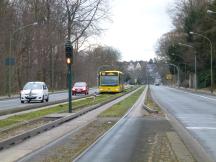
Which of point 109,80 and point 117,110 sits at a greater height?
point 109,80

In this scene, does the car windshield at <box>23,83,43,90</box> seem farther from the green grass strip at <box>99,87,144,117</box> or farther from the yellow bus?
the yellow bus

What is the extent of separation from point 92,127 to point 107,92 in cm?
5439

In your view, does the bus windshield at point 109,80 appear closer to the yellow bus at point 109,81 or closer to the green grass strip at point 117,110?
the yellow bus at point 109,81

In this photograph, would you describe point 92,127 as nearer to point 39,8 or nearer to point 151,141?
point 151,141

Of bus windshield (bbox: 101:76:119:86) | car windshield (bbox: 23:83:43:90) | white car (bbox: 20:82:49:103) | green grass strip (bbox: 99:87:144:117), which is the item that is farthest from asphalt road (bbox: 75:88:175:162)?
bus windshield (bbox: 101:76:119:86)

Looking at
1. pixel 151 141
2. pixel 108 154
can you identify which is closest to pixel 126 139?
pixel 151 141

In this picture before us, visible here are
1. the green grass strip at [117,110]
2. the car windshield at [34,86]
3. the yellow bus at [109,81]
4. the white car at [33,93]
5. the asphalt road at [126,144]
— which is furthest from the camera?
the yellow bus at [109,81]

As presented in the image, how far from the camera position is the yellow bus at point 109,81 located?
73.5m

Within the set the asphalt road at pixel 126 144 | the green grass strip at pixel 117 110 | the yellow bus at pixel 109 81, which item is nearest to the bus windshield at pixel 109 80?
the yellow bus at pixel 109 81

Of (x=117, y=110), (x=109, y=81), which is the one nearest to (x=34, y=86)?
(x=117, y=110)

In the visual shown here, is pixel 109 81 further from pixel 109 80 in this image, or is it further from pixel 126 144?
pixel 126 144

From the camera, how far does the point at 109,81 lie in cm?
7362

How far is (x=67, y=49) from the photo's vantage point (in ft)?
96.7

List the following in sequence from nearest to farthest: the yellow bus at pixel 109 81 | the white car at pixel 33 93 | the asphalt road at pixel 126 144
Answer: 1. the asphalt road at pixel 126 144
2. the white car at pixel 33 93
3. the yellow bus at pixel 109 81
